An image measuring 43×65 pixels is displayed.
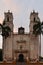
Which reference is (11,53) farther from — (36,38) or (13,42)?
(36,38)

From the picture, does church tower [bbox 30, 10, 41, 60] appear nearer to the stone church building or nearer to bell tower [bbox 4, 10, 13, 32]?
the stone church building

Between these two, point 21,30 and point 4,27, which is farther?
point 21,30

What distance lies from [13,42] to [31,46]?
4.54m

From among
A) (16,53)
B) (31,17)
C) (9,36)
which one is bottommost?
(16,53)

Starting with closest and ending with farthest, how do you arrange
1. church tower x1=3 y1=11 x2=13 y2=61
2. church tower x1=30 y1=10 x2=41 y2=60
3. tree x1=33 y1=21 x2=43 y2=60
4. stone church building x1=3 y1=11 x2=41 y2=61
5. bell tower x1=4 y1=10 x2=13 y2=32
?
1. tree x1=33 y1=21 x2=43 y2=60
2. church tower x1=30 y1=10 x2=41 y2=60
3. church tower x1=3 y1=11 x2=13 y2=61
4. stone church building x1=3 y1=11 x2=41 y2=61
5. bell tower x1=4 y1=10 x2=13 y2=32

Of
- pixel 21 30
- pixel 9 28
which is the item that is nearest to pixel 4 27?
pixel 9 28

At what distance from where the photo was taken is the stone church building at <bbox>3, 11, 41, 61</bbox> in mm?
64875

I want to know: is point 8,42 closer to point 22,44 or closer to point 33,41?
point 22,44

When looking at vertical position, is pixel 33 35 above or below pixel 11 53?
above

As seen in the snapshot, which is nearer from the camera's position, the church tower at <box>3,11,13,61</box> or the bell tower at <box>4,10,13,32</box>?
the church tower at <box>3,11,13,61</box>

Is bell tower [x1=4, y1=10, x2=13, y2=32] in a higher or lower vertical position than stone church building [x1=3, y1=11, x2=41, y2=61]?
higher

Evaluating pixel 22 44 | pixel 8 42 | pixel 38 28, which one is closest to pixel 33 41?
pixel 22 44

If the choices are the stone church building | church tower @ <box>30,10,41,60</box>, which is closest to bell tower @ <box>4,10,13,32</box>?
the stone church building

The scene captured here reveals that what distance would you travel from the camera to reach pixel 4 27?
64500mm
